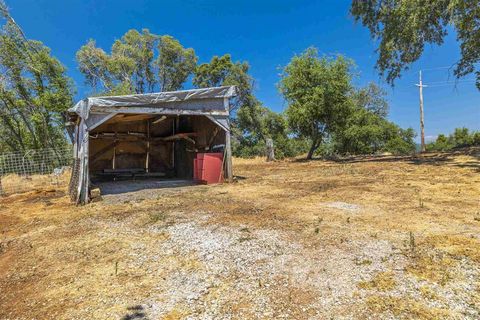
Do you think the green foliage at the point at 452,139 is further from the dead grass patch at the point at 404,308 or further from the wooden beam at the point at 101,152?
the dead grass patch at the point at 404,308

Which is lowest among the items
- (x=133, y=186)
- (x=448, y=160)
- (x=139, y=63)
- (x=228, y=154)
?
(x=133, y=186)

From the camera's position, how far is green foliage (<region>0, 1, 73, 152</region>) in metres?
16.9

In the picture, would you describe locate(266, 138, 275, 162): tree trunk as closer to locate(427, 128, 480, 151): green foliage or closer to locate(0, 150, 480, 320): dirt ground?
locate(0, 150, 480, 320): dirt ground

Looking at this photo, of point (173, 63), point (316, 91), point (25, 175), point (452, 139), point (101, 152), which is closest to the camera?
point (25, 175)

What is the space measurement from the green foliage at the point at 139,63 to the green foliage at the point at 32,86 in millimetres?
7559

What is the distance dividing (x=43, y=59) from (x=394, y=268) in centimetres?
2173

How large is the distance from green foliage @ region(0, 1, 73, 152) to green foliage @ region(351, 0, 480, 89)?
60.2 ft

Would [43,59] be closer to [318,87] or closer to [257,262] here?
[318,87]

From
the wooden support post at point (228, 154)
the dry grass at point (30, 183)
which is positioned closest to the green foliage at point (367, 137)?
the wooden support post at point (228, 154)

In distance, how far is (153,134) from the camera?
546 inches

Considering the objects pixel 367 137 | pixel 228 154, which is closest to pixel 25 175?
pixel 228 154

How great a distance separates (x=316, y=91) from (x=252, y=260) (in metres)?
14.4

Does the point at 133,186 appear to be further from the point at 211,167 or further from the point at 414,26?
the point at 414,26

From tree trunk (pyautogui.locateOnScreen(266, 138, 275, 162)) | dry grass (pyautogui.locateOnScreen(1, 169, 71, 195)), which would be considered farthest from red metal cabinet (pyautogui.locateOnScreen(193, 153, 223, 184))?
tree trunk (pyautogui.locateOnScreen(266, 138, 275, 162))
